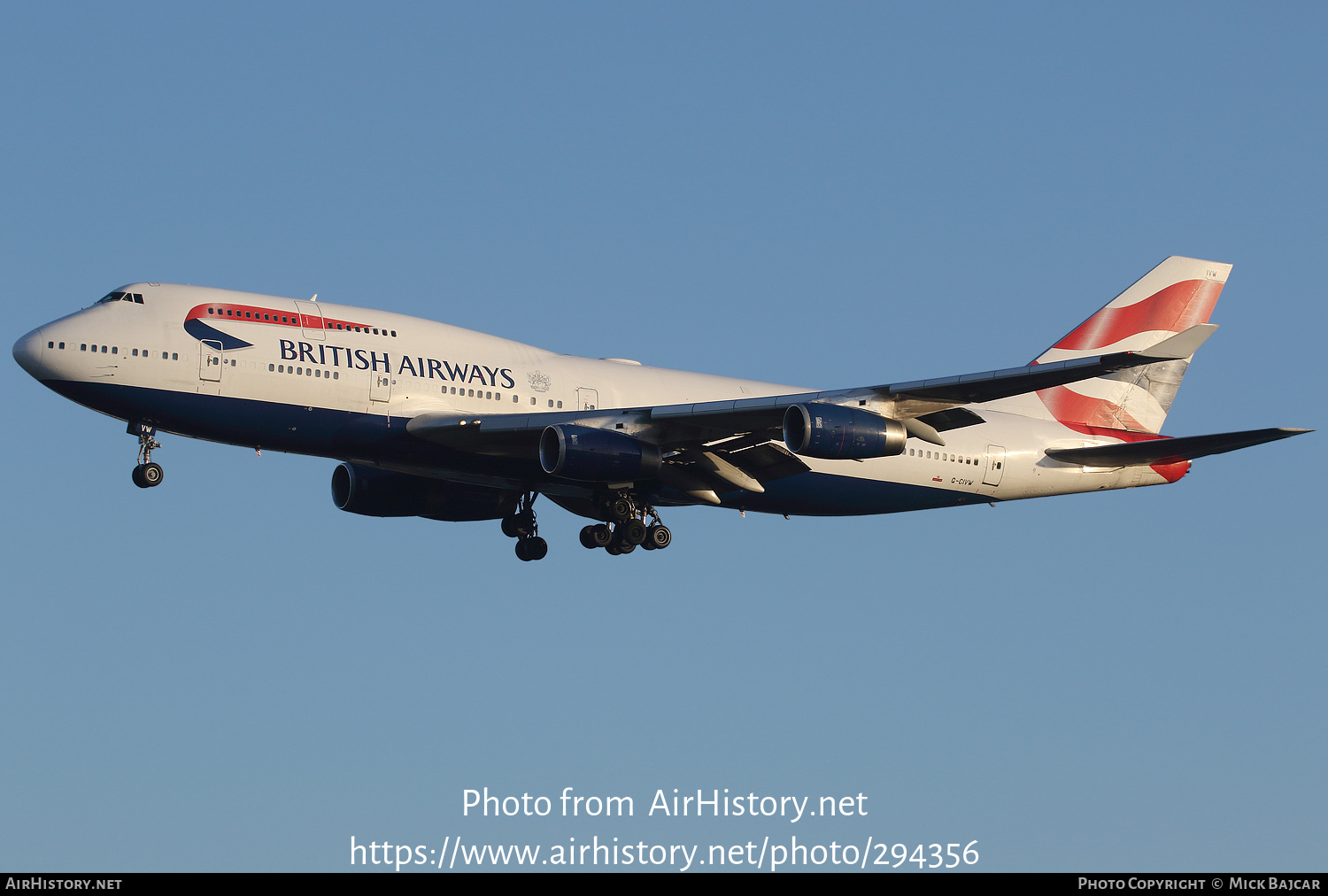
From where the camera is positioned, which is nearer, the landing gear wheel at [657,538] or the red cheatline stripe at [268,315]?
the red cheatline stripe at [268,315]

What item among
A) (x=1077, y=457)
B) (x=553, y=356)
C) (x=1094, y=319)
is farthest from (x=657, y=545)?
(x=1094, y=319)

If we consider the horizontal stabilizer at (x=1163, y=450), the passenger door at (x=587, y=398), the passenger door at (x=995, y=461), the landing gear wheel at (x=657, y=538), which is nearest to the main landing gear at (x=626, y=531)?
the landing gear wheel at (x=657, y=538)

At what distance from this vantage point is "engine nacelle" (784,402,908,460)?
118ft

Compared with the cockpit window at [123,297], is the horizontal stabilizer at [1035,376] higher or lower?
lower

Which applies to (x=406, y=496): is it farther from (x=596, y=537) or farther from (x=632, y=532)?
(x=632, y=532)

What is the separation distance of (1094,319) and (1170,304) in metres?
2.45

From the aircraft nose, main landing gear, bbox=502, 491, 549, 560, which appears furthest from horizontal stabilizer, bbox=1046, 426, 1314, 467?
the aircraft nose

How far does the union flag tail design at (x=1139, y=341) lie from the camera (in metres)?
47.1

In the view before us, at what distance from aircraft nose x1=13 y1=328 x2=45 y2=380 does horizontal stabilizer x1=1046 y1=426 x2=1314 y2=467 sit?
29068 mm

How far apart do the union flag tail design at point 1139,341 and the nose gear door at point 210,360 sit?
83.1ft

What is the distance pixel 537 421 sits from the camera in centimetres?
3875

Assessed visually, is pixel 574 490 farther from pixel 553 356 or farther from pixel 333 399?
pixel 333 399

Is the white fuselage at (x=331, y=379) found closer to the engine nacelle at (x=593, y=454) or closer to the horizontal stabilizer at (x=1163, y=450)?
the engine nacelle at (x=593, y=454)

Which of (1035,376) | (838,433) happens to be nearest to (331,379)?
(838,433)
